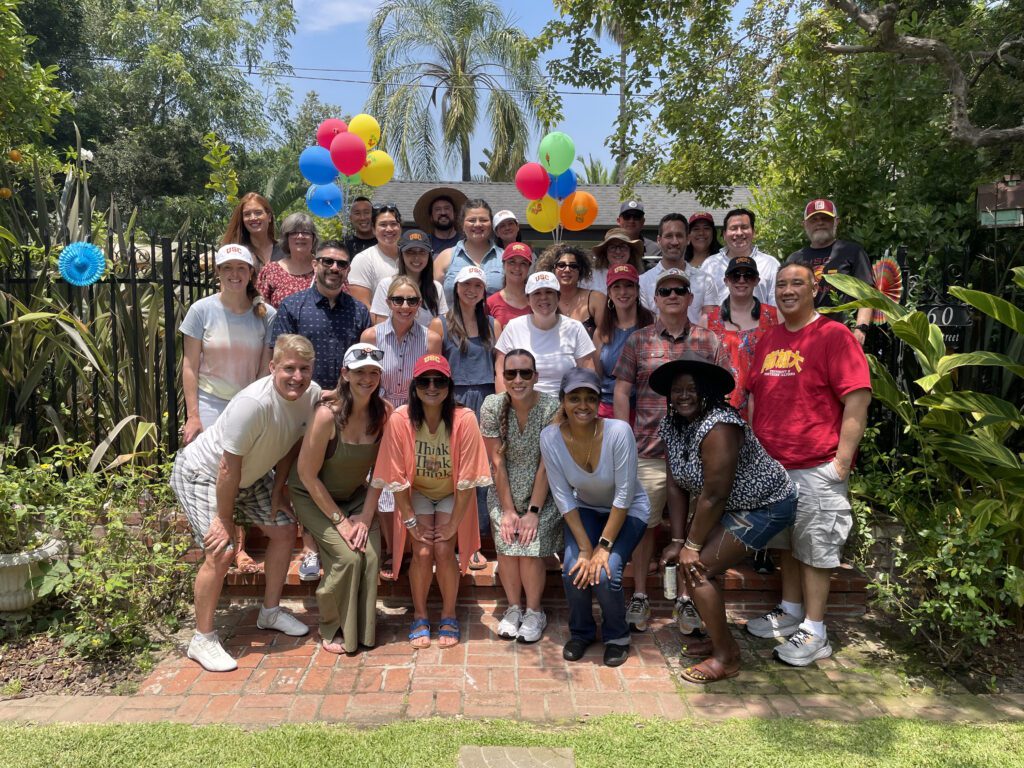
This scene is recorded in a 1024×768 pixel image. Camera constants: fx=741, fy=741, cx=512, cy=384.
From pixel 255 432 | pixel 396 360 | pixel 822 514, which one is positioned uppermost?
pixel 396 360

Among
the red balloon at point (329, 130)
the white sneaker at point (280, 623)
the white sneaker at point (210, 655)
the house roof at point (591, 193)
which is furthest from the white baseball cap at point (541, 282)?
the house roof at point (591, 193)

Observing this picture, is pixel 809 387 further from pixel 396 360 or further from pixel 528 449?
pixel 396 360

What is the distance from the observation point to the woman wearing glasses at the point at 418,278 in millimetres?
4793

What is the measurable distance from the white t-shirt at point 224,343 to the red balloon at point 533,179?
11.7ft

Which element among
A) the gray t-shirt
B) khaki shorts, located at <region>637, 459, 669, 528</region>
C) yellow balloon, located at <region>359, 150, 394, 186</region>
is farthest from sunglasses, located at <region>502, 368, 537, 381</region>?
yellow balloon, located at <region>359, 150, 394, 186</region>

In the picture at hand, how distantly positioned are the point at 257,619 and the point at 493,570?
1.40 m

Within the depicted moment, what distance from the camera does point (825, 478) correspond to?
3.85m

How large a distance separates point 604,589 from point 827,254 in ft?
9.25

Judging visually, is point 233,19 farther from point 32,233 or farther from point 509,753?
point 509,753

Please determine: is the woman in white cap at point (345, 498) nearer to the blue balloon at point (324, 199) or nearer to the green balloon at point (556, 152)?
the green balloon at point (556, 152)

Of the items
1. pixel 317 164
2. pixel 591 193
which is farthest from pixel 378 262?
pixel 591 193

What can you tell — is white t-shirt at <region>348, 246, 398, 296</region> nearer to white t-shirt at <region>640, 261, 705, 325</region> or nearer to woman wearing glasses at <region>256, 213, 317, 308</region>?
woman wearing glasses at <region>256, 213, 317, 308</region>

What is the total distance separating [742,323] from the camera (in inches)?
181

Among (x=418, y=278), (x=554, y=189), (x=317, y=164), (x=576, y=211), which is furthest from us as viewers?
(x=576, y=211)
